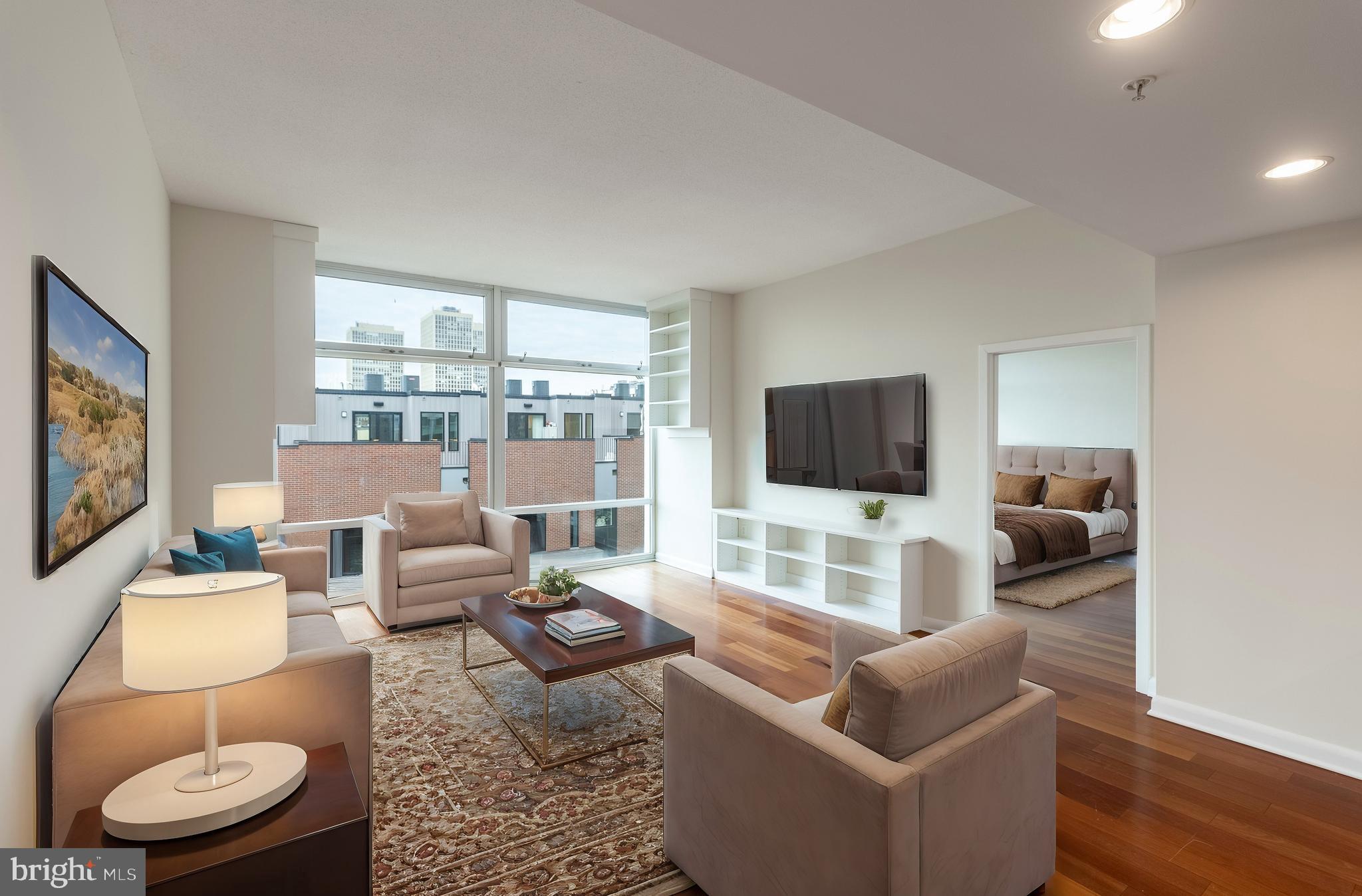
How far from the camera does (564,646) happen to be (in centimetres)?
292

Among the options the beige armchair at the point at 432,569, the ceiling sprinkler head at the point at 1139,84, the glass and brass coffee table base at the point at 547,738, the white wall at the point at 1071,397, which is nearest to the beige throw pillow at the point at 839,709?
the glass and brass coffee table base at the point at 547,738

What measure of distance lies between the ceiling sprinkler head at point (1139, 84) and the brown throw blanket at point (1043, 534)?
4.60 meters

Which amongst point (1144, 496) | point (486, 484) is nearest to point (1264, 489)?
point (1144, 496)

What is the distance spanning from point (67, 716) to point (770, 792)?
1.66 m

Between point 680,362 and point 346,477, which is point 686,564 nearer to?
point 680,362

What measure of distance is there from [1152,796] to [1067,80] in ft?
7.99

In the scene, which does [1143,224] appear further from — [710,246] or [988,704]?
[710,246]

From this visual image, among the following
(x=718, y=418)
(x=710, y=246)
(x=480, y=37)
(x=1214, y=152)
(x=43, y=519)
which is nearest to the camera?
(x=43, y=519)

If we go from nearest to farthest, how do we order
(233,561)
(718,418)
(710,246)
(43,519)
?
(43,519) → (233,561) → (710,246) → (718,418)

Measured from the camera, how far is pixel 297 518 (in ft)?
16.1

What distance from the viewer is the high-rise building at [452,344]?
5504 millimetres

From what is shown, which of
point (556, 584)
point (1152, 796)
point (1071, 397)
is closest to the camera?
point (1152, 796)

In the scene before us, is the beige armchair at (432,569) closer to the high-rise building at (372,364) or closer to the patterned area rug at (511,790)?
the patterned area rug at (511,790)

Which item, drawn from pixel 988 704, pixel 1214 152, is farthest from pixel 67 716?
pixel 1214 152
